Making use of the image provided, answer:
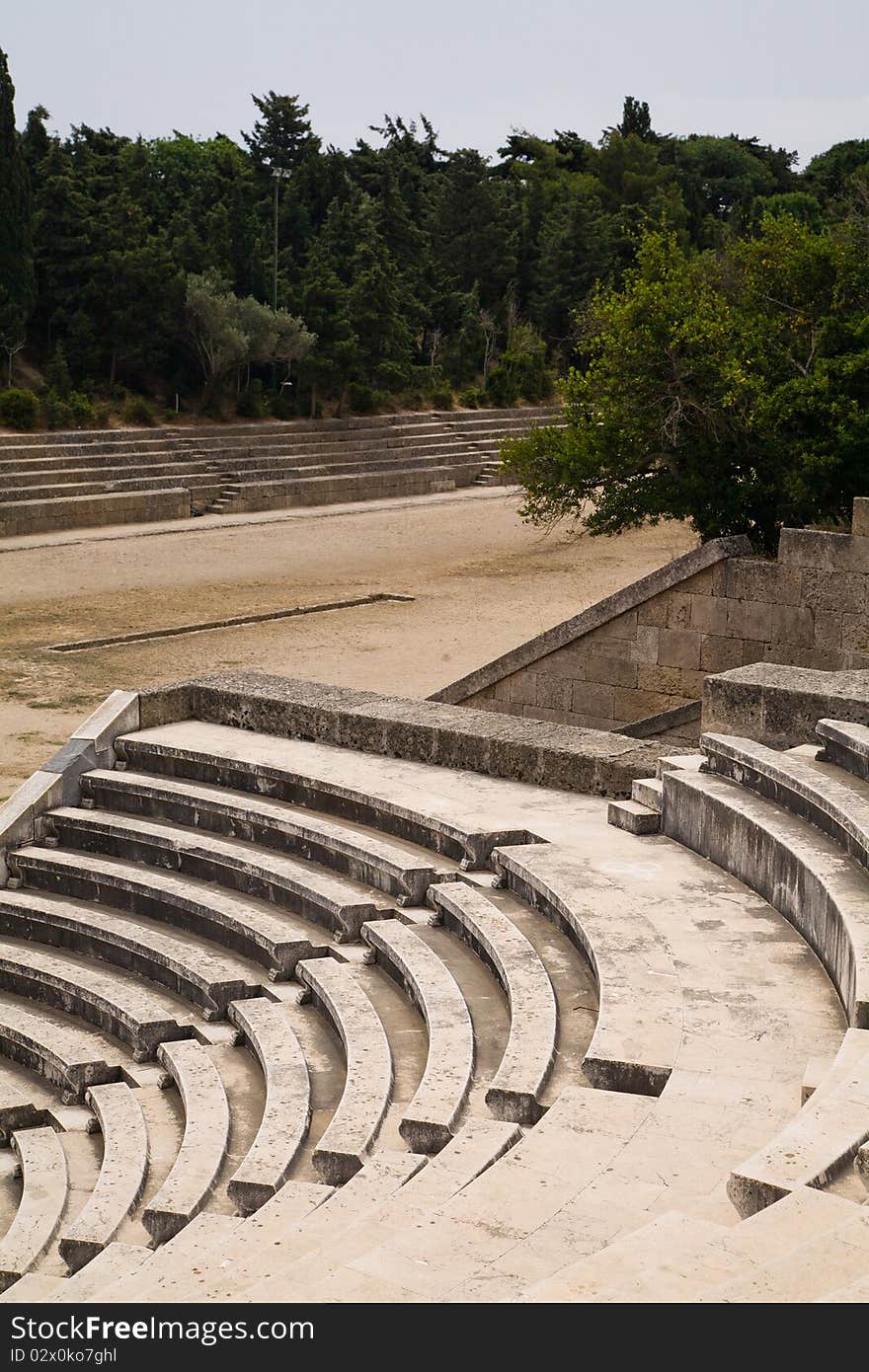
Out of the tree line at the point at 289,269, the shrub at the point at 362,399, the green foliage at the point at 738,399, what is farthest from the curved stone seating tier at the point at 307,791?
the shrub at the point at 362,399

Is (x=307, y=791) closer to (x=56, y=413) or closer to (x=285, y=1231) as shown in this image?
(x=285, y=1231)

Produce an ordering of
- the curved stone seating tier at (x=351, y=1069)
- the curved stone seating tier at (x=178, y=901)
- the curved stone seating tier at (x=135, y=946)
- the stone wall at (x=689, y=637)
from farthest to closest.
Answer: the stone wall at (x=689, y=637)
the curved stone seating tier at (x=178, y=901)
the curved stone seating tier at (x=135, y=946)
the curved stone seating tier at (x=351, y=1069)

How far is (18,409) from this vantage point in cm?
3516

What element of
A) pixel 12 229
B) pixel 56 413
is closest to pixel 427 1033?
pixel 56 413

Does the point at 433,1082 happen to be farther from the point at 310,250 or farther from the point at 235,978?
the point at 310,250

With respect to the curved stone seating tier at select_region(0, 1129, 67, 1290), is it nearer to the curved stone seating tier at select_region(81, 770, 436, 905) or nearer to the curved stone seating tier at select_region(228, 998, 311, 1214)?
the curved stone seating tier at select_region(228, 998, 311, 1214)

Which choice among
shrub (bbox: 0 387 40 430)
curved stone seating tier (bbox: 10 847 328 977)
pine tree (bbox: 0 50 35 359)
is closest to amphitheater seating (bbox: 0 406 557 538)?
shrub (bbox: 0 387 40 430)

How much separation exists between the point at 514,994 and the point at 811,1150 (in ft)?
8.70

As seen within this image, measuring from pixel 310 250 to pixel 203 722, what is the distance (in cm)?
3499

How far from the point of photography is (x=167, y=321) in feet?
132

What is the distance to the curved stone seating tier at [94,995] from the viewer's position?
9227 millimetres

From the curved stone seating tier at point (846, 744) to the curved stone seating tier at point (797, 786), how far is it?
16 cm

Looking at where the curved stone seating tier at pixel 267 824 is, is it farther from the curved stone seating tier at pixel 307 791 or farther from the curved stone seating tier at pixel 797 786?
the curved stone seating tier at pixel 797 786
